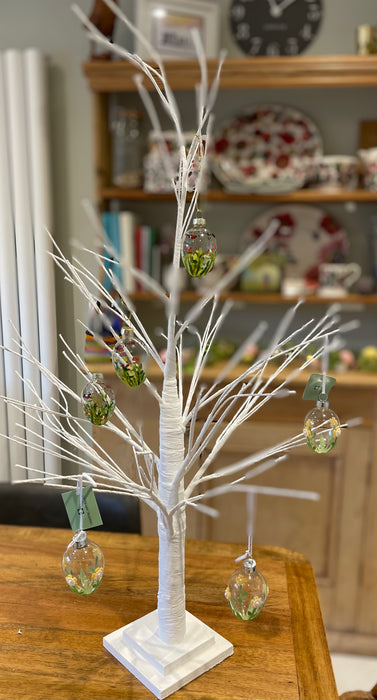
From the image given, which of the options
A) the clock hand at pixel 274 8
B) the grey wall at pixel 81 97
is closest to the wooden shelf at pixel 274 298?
the grey wall at pixel 81 97

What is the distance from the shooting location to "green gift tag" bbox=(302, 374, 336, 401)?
0.94 meters

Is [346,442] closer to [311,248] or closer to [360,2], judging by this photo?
[311,248]

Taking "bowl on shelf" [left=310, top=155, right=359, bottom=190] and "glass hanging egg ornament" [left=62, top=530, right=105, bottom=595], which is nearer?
"glass hanging egg ornament" [left=62, top=530, right=105, bottom=595]

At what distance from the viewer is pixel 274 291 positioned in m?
2.38

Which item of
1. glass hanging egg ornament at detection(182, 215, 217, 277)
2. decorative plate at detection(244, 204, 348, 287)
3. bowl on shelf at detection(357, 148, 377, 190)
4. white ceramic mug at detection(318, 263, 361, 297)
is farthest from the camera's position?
decorative plate at detection(244, 204, 348, 287)

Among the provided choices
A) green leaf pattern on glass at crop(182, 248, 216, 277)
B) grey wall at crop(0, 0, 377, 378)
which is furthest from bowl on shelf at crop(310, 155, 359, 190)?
green leaf pattern on glass at crop(182, 248, 216, 277)

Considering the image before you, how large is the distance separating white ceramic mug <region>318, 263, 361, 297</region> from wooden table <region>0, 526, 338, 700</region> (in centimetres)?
125

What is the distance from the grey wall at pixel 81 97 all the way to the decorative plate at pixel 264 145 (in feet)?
0.17

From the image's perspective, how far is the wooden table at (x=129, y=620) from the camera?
0.85m

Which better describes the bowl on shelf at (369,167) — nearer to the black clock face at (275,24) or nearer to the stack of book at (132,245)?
the black clock face at (275,24)

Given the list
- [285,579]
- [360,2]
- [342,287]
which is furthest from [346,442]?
[360,2]

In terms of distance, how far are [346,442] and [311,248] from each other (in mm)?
797

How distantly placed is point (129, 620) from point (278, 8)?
2154 mm

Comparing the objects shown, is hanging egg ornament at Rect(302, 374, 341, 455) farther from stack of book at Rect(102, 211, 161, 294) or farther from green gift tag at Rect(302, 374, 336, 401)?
stack of book at Rect(102, 211, 161, 294)
